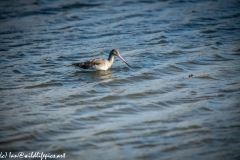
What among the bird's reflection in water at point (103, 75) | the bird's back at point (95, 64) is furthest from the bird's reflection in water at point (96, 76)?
the bird's back at point (95, 64)

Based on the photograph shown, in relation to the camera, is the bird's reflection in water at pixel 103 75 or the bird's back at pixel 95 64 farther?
the bird's back at pixel 95 64

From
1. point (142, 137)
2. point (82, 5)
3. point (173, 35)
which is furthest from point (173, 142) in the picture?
point (82, 5)

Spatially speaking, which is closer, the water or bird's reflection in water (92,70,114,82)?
the water

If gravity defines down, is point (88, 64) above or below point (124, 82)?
above

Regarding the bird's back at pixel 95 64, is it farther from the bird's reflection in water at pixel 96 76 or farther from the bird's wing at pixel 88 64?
the bird's reflection in water at pixel 96 76

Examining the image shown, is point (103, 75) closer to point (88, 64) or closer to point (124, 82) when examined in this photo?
point (88, 64)

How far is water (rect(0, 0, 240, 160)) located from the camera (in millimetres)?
6500

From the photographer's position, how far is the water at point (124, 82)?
6500 mm

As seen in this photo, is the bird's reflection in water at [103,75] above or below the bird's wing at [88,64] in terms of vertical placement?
below

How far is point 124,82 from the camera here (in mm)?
9594

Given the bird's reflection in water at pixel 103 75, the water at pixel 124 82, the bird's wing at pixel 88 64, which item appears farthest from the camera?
the bird's wing at pixel 88 64

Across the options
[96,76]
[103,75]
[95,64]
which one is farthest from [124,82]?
[95,64]

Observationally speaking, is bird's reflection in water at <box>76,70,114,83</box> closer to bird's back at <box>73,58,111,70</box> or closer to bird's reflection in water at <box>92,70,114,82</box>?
bird's reflection in water at <box>92,70,114,82</box>

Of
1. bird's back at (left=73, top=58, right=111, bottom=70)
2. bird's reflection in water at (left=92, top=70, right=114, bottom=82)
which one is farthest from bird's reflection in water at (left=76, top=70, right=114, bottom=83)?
bird's back at (left=73, top=58, right=111, bottom=70)
